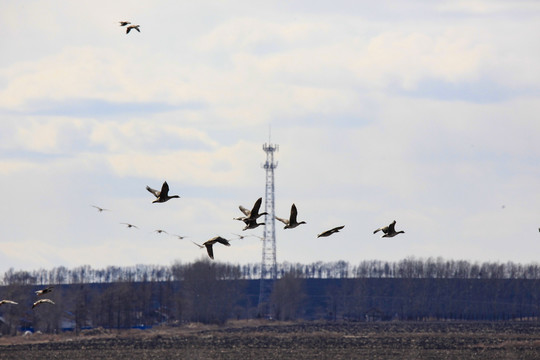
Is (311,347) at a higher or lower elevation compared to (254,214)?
lower

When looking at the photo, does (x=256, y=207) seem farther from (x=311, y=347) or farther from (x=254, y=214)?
(x=311, y=347)

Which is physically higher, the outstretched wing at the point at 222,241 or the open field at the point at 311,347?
the outstretched wing at the point at 222,241

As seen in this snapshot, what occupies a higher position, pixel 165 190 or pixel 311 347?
pixel 165 190

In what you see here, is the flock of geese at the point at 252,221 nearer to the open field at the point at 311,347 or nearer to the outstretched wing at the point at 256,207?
the outstretched wing at the point at 256,207

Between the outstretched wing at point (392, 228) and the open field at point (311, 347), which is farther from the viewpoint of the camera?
the open field at point (311, 347)

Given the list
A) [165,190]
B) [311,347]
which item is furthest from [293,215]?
[311,347]

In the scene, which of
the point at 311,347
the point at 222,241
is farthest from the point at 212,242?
the point at 311,347

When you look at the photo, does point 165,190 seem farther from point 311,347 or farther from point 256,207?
point 311,347

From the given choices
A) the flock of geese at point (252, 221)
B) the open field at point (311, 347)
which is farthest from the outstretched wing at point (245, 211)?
the open field at point (311, 347)

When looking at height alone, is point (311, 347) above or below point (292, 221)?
below

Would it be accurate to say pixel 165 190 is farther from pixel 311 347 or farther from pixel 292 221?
pixel 311 347

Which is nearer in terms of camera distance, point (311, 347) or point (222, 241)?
point (222, 241)

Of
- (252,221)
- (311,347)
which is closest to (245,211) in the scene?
(252,221)

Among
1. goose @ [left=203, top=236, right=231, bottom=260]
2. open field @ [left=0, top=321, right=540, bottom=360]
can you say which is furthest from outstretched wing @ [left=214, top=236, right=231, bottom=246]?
open field @ [left=0, top=321, right=540, bottom=360]
